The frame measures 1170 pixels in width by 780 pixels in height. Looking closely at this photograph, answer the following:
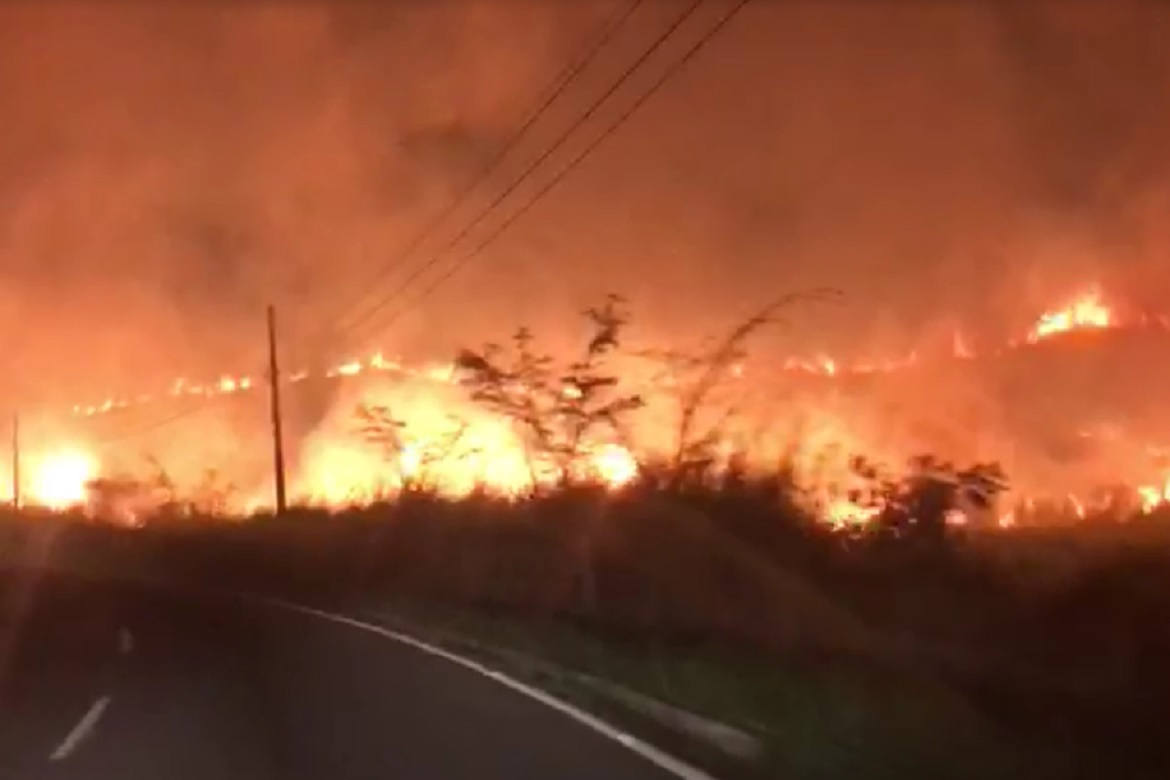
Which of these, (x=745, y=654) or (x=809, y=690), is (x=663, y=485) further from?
(x=809, y=690)

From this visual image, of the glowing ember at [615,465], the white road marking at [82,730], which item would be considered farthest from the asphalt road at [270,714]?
the glowing ember at [615,465]

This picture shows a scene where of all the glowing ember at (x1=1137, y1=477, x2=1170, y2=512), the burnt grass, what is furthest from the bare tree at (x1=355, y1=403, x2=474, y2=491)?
the glowing ember at (x1=1137, y1=477, x2=1170, y2=512)

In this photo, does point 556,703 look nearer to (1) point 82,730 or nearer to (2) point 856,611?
(1) point 82,730

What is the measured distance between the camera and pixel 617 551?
24312 millimetres

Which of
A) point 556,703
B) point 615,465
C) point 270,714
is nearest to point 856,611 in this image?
point 556,703

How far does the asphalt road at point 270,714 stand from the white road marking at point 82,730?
1.2 inches

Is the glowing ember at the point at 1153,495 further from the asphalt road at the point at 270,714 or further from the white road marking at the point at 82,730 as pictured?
the white road marking at the point at 82,730

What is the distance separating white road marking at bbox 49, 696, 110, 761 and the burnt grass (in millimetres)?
5620

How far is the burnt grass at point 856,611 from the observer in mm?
11211

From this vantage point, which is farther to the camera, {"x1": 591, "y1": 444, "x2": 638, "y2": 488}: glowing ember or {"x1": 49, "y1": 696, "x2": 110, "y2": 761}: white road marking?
{"x1": 591, "y1": 444, "x2": 638, "y2": 488}: glowing ember

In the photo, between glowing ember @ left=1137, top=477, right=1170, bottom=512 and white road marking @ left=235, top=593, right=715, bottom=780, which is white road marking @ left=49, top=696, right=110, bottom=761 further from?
glowing ember @ left=1137, top=477, right=1170, bottom=512

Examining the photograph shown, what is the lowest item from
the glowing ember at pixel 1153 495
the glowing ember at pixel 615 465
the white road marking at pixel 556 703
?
the white road marking at pixel 556 703

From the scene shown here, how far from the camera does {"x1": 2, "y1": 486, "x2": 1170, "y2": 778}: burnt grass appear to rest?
11.2 m

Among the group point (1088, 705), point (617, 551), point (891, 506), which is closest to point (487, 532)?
point (617, 551)
